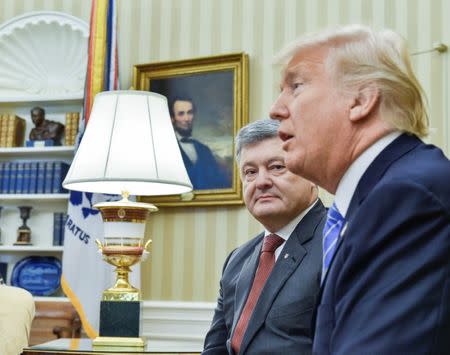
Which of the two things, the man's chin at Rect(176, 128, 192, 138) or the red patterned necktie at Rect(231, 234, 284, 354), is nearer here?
the red patterned necktie at Rect(231, 234, 284, 354)

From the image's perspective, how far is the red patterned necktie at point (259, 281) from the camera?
6.86ft

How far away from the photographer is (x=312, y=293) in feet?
6.56

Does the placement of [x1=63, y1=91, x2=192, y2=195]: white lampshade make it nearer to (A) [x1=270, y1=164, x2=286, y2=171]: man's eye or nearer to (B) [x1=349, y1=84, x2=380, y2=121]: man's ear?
(A) [x1=270, y1=164, x2=286, y2=171]: man's eye

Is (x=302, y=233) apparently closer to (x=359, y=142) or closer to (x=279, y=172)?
(x=279, y=172)

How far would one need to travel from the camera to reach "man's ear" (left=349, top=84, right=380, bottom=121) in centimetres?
126

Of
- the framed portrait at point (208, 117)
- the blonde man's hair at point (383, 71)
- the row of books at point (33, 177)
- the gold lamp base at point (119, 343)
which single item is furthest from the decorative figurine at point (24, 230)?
the blonde man's hair at point (383, 71)

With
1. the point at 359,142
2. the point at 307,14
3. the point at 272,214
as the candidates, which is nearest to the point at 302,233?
the point at 272,214

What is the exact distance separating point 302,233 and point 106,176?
50.5 inches

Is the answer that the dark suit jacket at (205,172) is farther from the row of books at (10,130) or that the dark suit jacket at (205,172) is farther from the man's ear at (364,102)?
the man's ear at (364,102)

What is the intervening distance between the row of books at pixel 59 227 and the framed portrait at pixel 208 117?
2.10ft

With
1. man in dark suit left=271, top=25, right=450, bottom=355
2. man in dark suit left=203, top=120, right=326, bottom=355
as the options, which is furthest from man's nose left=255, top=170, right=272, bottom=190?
man in dark suit left=271, top=25, right=450, bottom=355

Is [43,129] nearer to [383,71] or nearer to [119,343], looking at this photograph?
[119,343]

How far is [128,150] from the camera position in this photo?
3.28 metres

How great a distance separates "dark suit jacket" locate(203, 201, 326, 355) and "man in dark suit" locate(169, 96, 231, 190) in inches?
84.0
